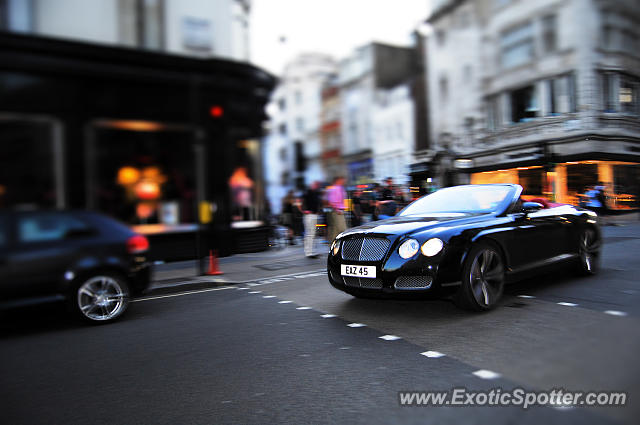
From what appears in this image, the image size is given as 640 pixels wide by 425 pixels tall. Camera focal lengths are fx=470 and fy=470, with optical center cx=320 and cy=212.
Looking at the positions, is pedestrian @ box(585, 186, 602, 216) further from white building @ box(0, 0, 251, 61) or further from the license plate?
the license plate

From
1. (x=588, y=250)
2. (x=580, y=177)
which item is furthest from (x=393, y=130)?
(x=588, y=250)

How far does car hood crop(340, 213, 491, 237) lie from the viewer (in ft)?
16.7

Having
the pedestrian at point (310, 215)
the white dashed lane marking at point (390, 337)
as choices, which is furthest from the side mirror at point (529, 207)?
the pedestrian at point (310, 215)

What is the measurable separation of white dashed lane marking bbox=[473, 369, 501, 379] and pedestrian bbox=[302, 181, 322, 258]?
8.27 metres

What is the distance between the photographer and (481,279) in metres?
5.10

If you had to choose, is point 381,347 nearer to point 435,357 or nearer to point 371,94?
point 435,357

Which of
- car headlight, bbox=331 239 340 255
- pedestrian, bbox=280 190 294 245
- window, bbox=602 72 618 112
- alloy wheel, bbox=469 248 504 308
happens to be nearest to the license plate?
car headlight, bbox=331 239 340 255

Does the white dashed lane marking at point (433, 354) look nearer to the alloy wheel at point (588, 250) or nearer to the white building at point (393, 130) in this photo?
the alloy wheel at point (588, 250)

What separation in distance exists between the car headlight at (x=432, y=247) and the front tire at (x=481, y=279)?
36cm

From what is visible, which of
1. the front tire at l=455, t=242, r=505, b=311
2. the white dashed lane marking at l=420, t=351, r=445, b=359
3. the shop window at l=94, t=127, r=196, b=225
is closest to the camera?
the white dashed lane marking at l=420, t=351, r=445, b=359

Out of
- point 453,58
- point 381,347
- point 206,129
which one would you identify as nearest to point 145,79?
point 206,129

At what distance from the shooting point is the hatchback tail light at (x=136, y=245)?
584 centimetres

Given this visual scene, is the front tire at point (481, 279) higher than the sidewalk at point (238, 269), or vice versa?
the front tire at point (481, 279)

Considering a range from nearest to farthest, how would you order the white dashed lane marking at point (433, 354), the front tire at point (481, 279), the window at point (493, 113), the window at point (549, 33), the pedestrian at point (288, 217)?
1. the white dashed lane marking at point (433, 354)
2. the front tire at point (481, 279)
3. the pedestrian at point (288, 217)
4. the window at point (549, 33)
5. the window at point (493, 113)
